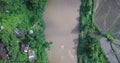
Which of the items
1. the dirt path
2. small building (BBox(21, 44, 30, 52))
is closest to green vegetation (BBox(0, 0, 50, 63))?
small building (BBox(21, 44, 30, 52))

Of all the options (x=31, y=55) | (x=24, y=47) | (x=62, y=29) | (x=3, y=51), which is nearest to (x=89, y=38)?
(x=62, y=29)

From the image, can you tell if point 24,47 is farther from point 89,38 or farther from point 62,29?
point 89,38

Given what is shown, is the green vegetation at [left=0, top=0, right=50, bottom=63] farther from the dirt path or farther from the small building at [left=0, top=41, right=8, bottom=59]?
the dirt path

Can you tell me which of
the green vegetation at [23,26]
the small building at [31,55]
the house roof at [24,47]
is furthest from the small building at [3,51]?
the small building at [31,55]

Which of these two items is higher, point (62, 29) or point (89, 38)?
point (62, 29)

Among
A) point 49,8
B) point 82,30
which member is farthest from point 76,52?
point 49,8

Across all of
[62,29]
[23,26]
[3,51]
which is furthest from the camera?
[62,29]
